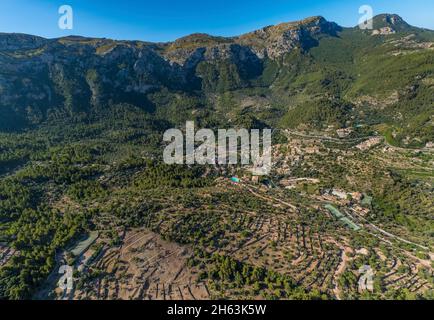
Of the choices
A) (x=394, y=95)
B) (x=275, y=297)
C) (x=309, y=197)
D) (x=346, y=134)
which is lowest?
(x=275, y=297)

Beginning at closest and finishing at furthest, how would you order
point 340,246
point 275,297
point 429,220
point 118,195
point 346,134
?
1. point 275,297
2. point 340,246
3. point 429,220
4. point 118,195
5. point 346,134

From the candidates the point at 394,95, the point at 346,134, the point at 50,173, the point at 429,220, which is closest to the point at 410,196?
the point at 429,220

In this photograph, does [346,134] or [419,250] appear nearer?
[419,250]

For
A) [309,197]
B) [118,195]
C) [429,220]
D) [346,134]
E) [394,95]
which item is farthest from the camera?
[394,95]

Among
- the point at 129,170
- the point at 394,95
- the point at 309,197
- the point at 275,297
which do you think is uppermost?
the point at 394,95

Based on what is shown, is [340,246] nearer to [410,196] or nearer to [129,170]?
[410,196]

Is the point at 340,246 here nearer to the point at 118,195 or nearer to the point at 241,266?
the point at 241,266

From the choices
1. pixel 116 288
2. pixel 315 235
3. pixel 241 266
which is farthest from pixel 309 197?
pixel 116 288

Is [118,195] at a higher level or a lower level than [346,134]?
lower
